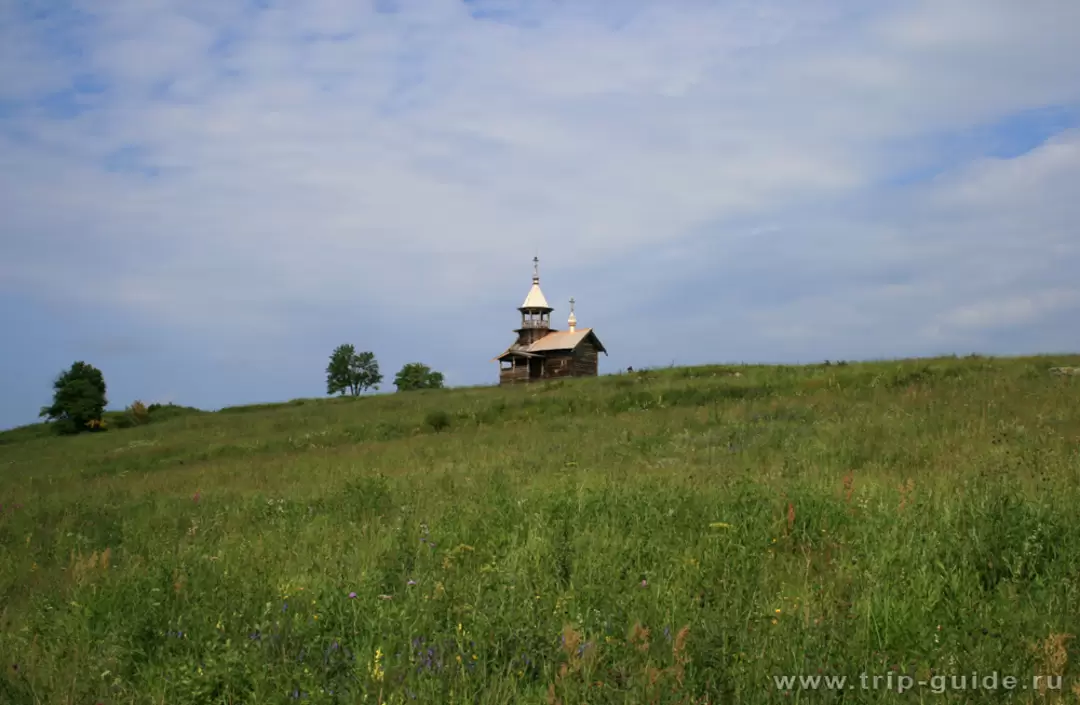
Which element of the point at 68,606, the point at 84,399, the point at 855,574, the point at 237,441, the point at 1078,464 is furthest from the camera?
the point at 84,399

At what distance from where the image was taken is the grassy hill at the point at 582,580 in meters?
3.94

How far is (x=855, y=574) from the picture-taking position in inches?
212

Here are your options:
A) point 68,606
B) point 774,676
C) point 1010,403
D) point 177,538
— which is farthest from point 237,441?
point 774,676

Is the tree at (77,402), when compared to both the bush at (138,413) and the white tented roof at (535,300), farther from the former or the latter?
the white tented roof at (535,300)

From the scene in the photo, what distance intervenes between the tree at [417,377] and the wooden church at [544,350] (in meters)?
30.8

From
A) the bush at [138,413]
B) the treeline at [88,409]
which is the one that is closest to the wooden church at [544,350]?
the treeline at [88,409]

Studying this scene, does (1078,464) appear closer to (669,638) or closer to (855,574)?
(855,574)

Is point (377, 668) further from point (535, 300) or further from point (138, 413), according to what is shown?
point (535, 300)

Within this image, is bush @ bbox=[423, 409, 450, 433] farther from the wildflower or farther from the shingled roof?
the shingled roof

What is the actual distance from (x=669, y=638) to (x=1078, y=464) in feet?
24.6

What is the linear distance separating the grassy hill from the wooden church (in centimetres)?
4855

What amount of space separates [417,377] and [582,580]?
95939mm

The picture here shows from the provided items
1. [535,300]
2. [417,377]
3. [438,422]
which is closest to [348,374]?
[417,377]

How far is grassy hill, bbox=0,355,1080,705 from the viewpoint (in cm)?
394
